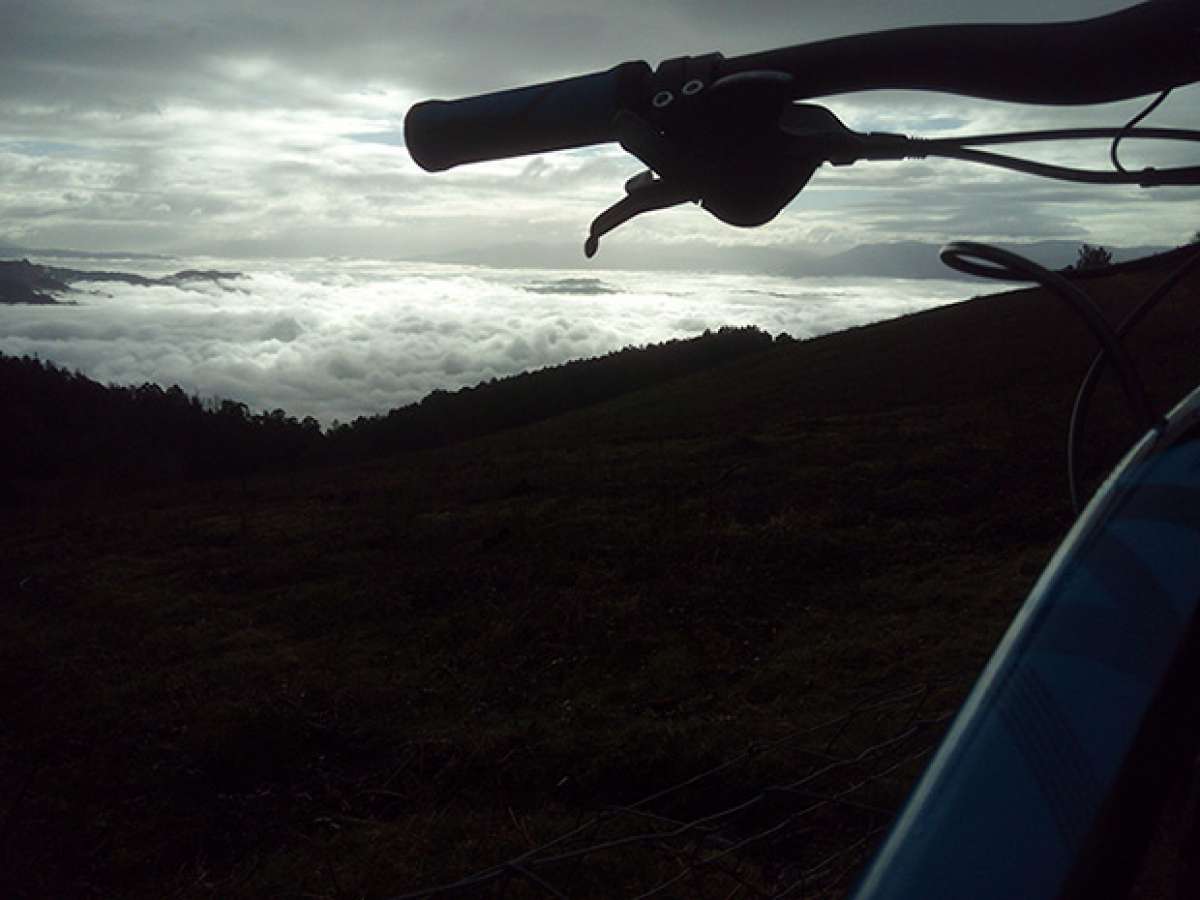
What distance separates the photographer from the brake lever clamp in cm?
154

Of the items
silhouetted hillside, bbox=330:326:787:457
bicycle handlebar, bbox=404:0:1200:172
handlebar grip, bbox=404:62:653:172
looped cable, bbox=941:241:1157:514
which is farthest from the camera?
silhouetted hillside, bbox=330:326:787:457

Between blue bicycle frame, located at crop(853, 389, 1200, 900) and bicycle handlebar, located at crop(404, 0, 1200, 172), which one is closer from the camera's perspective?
blue bicycle frame, located at crop(853, 389, 1200, 900)

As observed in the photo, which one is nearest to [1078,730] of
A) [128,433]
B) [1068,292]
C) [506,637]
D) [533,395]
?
[1068,292]

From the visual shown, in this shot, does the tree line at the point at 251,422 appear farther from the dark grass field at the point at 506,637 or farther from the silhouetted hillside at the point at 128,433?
the dark grass field at the point at 506,637

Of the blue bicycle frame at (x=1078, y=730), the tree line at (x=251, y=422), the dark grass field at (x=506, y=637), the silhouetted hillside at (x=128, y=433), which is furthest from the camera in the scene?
the silhouetted hillside at (x=128, y=433)

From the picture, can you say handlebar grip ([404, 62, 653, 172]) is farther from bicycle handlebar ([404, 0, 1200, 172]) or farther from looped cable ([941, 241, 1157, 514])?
looped cable ([941, 241, 1157, 514])

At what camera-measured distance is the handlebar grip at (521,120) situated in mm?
1690

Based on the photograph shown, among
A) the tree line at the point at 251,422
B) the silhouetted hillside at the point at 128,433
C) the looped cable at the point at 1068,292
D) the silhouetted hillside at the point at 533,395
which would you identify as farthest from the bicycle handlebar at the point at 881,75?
the silhouetted hillside at the point at 128,433

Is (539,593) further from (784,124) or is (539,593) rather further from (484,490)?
(784,124)

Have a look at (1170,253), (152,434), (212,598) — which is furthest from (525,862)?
(152,434)

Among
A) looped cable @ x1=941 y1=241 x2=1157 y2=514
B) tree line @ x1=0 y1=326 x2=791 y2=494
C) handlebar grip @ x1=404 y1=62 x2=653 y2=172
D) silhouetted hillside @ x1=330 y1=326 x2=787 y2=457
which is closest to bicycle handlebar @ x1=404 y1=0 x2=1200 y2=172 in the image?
handlebar grip @ x1=404 y1=62 x2=653 y2=172

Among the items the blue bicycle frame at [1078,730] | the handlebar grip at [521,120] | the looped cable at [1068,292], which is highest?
the handlebar grip at [521,120]

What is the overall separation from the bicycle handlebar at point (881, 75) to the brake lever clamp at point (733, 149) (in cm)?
4

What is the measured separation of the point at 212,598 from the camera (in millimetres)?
9422
